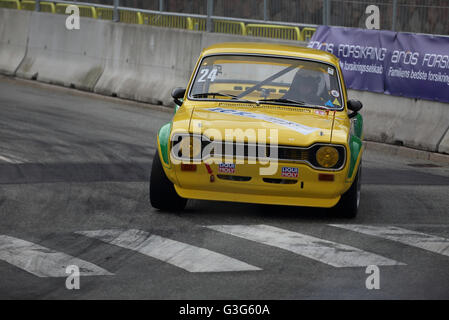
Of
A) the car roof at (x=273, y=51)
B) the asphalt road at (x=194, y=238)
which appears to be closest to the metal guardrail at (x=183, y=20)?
the asphalt road at (x=194, y=238)

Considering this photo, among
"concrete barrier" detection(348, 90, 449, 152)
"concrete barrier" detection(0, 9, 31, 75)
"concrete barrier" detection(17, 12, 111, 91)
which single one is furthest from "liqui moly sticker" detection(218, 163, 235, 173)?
"concrete barrier" detection(0, 9, 31, 75)

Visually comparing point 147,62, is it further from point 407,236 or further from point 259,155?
point 407,236

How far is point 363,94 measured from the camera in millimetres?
16766

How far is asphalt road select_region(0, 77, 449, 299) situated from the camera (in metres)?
6.93

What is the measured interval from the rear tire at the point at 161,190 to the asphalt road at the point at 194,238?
0.46 feet

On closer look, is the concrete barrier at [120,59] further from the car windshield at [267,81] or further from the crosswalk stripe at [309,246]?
the crosswalk stripe at [309,246]

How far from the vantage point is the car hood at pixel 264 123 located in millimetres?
9148

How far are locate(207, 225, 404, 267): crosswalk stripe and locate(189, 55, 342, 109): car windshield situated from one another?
70.5 inches

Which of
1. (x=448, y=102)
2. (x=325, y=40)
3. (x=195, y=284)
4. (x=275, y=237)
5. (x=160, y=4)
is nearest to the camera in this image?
(x=195, y=284)

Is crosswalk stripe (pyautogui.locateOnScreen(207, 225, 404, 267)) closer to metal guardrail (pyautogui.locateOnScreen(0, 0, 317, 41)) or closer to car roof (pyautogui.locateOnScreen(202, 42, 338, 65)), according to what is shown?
car roof (pyautogui.locateOnScreen(202, 42, 338, 65))

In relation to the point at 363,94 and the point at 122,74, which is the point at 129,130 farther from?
the point at 122,74
